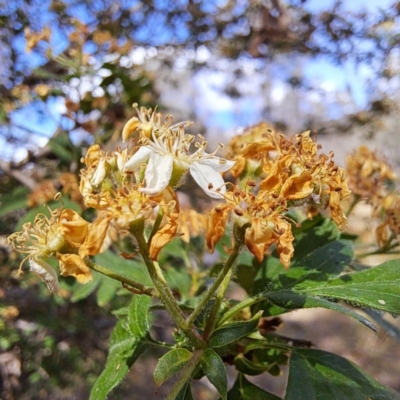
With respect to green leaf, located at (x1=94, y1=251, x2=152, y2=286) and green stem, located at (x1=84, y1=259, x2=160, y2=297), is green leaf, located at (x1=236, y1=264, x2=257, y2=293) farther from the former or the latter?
green stem, located at (x1=84, y1=259, x2=160, y2=297)

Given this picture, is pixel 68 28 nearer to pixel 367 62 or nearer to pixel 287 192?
pixel 367 62

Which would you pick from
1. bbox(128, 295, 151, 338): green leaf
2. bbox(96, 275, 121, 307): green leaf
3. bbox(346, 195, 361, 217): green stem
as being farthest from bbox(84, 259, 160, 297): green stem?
bbox(346, 195, 361, 217): green stem

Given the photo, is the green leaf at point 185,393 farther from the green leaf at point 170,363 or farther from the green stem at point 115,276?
the green stem at point 115,276

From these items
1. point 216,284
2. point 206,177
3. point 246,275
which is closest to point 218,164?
point 206,177

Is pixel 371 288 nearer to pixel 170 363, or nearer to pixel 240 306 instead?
pixel 240 306

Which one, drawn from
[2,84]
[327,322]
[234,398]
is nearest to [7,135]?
[2,84]

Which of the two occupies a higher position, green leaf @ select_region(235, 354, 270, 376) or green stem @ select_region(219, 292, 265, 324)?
green stem @ select_region(219, 292, 265, 324)

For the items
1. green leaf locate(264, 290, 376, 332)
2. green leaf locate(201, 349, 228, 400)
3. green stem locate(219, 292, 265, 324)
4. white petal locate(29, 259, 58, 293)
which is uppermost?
green leaf locate(264, 290, 376, 332)
